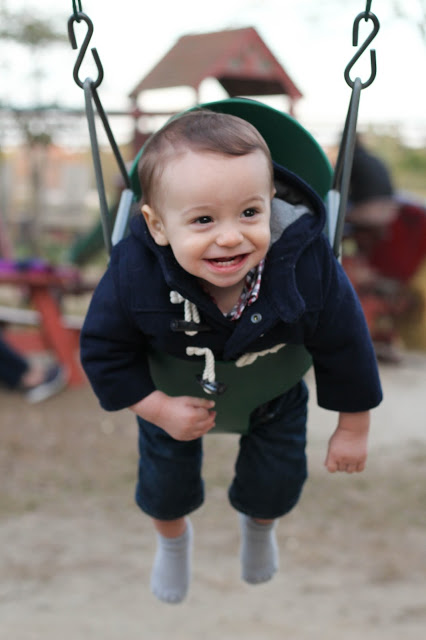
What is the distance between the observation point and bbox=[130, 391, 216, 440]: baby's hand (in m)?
1.10

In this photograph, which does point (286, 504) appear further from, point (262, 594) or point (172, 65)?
point (172, 65)

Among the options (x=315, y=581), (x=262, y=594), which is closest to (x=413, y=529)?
(x=315, y=581)

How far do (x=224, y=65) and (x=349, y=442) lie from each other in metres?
3.29

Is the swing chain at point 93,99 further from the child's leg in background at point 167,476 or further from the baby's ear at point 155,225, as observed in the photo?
the child's leg in background at point 167,476

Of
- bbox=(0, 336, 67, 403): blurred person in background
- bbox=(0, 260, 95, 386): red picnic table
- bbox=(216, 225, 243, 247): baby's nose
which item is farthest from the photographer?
bbox=(0, 336, 67, 403): blurred person in background

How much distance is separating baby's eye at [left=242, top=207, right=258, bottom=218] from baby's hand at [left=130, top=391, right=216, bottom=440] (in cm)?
32

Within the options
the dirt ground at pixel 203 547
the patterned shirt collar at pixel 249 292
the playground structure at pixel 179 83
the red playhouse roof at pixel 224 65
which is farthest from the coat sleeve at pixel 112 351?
the red playhouse roof at pixel 224 65

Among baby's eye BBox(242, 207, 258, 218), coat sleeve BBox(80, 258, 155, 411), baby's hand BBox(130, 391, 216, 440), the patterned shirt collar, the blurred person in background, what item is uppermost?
baby's eye BBox(242, 207, 258, 218)

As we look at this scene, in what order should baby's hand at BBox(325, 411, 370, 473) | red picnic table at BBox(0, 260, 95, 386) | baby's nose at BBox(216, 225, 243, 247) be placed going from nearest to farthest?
baby's nose at BBox(216, 225, 243, 247), baby's hand at BBox(325, 411, 370, 473), red picnic table at BBox(0, 260, 95, 386)

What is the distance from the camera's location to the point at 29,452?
11.4ft

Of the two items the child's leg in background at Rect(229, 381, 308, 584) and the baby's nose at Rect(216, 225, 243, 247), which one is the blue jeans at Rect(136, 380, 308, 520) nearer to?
the child's leg in background at Rect(229, 381, 308, 584)

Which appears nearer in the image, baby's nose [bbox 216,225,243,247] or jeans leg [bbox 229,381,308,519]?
baby's nose [bbox 216,225,243,247]

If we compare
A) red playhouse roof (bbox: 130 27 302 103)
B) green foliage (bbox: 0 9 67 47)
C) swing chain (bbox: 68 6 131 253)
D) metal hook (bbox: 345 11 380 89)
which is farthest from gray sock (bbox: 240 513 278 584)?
green foliage (bbox: 0 9 67 47)

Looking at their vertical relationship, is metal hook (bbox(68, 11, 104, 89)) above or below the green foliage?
above
